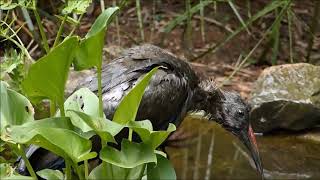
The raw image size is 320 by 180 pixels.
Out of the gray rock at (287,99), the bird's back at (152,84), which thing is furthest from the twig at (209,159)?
the bird's back at (152,84)

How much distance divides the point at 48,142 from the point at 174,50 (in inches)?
225

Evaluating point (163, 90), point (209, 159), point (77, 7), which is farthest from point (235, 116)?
point (77, 7)

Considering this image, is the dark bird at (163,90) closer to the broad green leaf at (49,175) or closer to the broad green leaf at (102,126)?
the broad green leaf at (49,175)

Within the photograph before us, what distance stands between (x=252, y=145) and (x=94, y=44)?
2.57m

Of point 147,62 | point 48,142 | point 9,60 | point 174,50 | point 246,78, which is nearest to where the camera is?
point 48,142

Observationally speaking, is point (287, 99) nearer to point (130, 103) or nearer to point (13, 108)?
point (130, 103)

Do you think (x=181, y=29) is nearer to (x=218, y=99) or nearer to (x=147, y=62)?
(x=218, y=99)

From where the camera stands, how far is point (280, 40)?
27.5ft

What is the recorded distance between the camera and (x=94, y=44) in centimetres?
262

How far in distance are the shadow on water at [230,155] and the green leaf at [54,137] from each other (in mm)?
2450

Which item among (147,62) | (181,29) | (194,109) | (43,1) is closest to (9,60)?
(147,62)

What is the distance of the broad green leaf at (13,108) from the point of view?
259cm

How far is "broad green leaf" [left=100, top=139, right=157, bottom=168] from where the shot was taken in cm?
258

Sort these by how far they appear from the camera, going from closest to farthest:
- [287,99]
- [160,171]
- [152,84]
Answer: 1. [160,171]
2. [152,84]
3. [287,99]
